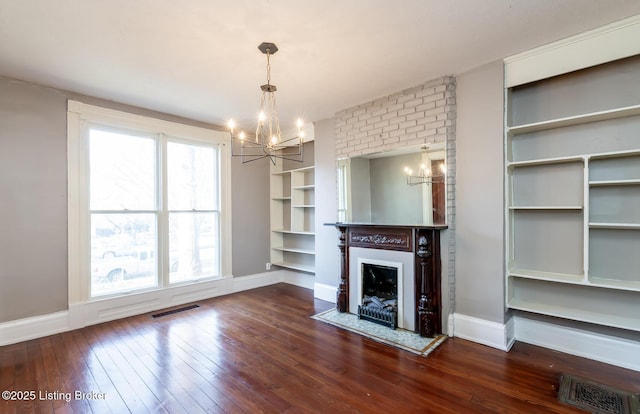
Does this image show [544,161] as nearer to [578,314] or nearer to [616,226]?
[616,226]

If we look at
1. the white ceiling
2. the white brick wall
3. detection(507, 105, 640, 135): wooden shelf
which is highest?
the white ceiling

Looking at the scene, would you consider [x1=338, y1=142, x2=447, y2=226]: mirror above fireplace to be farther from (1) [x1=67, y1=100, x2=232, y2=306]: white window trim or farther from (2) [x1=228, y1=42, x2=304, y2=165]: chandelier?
(1) [x1=67, y1=100, x2=232, y2=306]: white window trim

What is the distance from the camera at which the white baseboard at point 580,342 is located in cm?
246

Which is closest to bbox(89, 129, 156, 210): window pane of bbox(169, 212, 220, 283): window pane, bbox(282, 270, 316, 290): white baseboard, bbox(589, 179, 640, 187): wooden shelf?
bbox(169, 212, 220, 283): window pane

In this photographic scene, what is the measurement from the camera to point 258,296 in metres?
4.75

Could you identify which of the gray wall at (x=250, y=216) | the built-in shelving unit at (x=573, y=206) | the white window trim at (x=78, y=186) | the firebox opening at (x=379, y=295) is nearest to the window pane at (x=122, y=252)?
the white window trim at (x=78, y=186)

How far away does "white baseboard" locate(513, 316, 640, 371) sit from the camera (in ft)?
8.07

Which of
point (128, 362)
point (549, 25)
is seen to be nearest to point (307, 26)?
point (549, 25)

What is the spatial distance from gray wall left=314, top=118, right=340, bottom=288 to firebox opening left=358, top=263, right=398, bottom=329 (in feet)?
2.20

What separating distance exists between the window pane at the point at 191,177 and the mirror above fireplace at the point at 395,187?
220 cm

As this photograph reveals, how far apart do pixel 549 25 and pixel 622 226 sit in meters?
1.73

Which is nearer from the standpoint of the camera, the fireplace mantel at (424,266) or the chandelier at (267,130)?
the chandelier at (267,130)

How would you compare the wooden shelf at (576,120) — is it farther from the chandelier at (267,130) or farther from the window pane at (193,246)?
the window pane at (193,246)

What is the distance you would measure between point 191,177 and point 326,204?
2196mm
